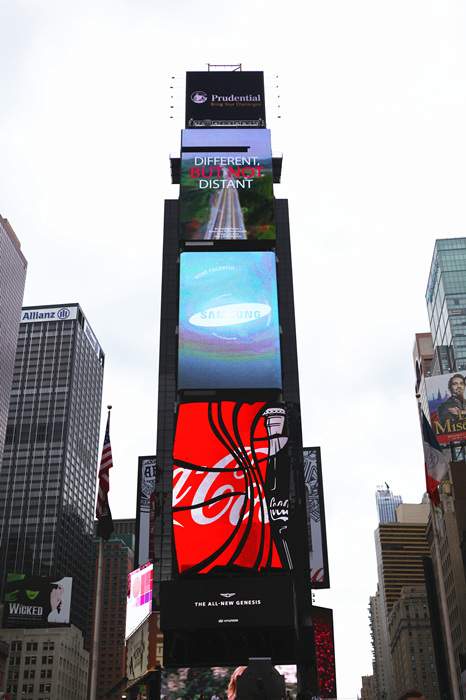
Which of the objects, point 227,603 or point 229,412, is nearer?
point 227,603

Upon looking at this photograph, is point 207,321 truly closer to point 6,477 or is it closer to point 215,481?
point 215,481

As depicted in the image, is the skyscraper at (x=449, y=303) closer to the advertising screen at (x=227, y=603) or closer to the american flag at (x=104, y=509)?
the advertising screen at (x=227, y=603)

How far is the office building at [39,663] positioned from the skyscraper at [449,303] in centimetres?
9772

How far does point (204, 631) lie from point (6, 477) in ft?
507

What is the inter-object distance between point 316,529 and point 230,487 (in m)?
18.4

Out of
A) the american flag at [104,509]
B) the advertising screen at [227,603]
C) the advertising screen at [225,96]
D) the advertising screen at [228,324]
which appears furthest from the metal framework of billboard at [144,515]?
the american flag at [104,509]

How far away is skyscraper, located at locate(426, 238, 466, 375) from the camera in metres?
146

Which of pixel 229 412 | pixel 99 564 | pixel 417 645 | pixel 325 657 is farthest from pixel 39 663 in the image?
pixel 99 564

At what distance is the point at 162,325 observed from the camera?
276 ft

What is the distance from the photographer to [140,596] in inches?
2739

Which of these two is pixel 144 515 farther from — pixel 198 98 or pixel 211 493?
pixel 198 98

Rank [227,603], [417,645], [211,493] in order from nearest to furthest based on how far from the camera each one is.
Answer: [227,603] → [211,493] → [417,645]

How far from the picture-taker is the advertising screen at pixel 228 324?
6812 centimetres

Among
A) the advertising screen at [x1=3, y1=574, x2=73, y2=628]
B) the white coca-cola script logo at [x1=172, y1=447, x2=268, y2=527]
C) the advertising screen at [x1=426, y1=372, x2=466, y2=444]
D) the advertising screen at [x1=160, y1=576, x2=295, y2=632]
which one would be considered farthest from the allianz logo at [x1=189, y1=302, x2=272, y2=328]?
the advertising screen at [x1=3, y1=574, x2=73, y2=628]
